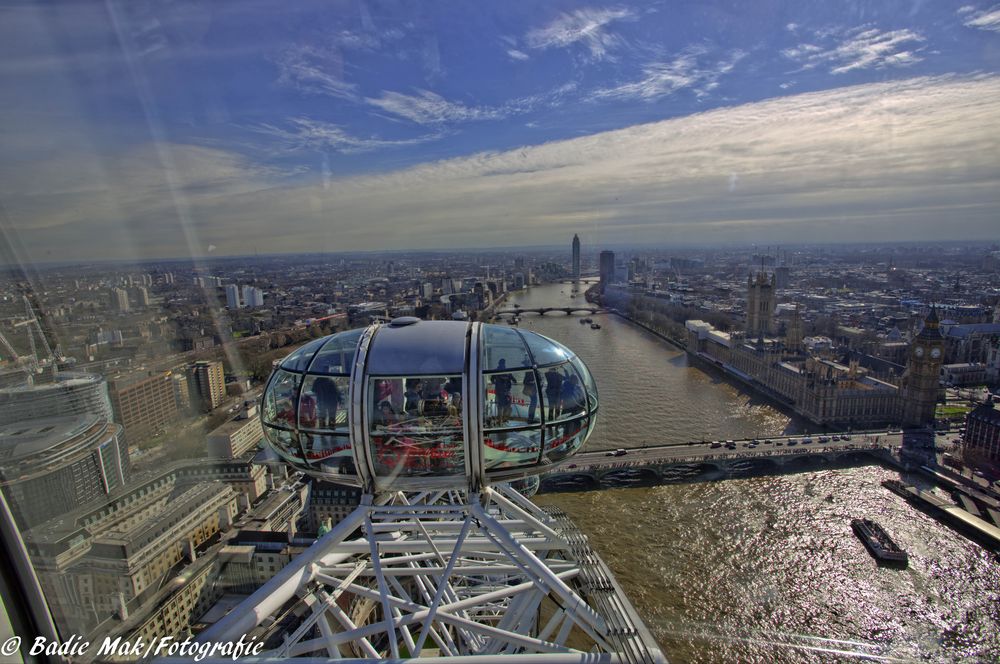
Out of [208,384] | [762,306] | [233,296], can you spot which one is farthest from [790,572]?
[762,306]

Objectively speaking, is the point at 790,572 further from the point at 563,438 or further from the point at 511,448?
the point at 511,448

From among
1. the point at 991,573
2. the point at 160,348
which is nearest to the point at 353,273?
the point at 160,348

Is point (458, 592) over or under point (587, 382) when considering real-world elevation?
under

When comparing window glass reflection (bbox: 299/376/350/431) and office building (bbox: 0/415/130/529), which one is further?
window glass reflection (bbox: 299/376/350/431)

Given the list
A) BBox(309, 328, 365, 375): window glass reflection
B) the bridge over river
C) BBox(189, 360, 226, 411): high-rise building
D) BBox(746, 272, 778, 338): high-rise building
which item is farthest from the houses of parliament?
BBox(309, 328, 365, 375): window glass reflection

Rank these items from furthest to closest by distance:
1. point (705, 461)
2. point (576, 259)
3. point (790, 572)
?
point (576, 259), point (705, 461), point (790, 572)

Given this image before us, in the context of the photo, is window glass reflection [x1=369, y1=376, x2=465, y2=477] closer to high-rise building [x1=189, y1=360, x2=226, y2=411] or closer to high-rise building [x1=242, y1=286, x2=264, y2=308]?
high-rise building [x1=189, y1=360, x2=226, y2=411]

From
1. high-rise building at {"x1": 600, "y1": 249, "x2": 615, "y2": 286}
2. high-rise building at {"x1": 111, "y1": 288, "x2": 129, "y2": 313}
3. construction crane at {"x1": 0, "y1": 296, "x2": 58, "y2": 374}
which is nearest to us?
construction crane at {"x1": 0, "y1": 296, "x2": 58, "y2": 374}

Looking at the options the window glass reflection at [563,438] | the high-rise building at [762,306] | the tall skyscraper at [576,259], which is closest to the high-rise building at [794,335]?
the high-rise building at [762,306]
